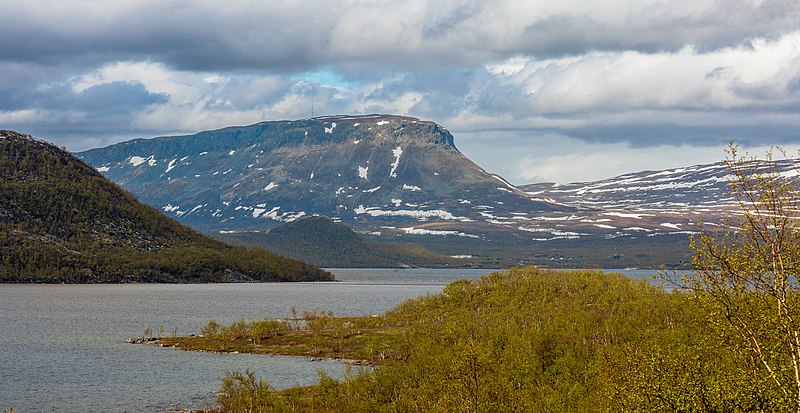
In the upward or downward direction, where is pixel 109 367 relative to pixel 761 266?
downward

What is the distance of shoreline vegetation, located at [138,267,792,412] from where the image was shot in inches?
1172

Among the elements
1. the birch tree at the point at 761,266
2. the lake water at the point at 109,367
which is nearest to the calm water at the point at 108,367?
the lake water at the point at 109,367

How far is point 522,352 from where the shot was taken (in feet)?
216

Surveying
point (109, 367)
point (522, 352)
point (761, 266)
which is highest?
point (761, 266)

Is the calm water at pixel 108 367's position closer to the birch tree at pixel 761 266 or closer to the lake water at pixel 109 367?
the lake water at pixel 109 367

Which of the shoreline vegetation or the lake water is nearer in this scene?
the shoreline vegetation

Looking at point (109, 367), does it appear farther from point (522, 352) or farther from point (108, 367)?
point (522, 352)

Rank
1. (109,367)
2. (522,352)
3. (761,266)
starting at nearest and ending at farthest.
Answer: (761,266)
(522,352)
(109,367)


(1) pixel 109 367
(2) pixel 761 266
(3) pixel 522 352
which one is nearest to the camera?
(2) pixel 761 266

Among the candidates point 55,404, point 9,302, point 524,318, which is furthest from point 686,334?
point 9,302

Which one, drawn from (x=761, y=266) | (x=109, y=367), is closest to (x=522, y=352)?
(x=761, y=266)

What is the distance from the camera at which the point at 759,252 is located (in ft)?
93.0

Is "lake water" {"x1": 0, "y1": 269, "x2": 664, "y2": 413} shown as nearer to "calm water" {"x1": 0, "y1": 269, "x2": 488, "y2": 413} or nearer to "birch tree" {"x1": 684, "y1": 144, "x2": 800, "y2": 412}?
"calm water" {"x1": 0, "y1": 269, "x2": 488, "y2": 413}

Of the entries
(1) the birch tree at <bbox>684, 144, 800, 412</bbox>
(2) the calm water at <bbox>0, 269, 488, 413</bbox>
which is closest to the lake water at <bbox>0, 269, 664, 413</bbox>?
(2) the calm water at <bbox>0, 269, 488, 413</bbox>
